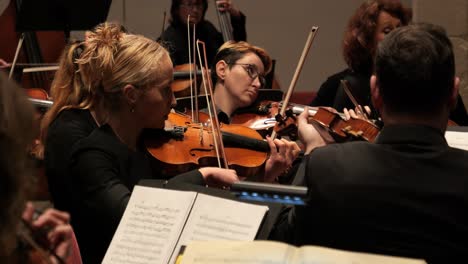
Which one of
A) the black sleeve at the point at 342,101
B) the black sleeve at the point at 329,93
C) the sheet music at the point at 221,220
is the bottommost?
the black sleeve at the point at 329,93

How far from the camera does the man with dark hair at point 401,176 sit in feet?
5.39

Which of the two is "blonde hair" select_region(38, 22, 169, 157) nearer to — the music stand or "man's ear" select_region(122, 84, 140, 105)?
"man's ear" select_region(122, 84, 140, 105)

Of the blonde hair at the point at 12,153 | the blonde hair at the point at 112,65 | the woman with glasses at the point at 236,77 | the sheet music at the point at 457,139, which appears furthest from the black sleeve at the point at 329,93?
the blonde hair at the point at 12,153

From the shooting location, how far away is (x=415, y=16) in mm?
4582

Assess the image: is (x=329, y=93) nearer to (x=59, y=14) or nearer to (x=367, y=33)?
(x=367, y=33)

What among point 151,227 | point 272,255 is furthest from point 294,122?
point 272,255

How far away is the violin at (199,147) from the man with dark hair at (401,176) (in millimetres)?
1008

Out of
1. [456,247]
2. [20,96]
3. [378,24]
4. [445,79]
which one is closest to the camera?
[20,96]

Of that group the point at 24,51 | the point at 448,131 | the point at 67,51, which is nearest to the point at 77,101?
the point at 67,51

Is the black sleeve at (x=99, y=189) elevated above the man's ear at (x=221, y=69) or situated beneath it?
elevated above

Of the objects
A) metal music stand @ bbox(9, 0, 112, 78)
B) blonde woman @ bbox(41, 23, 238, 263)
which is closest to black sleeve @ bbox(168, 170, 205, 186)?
blonde woman @ bbox(41, 23, 238, 263)

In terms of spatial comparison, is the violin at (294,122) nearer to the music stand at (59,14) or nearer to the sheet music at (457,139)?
the sheet music at (457,139)

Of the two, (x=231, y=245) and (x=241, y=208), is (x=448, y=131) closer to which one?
(x=241, y=208)

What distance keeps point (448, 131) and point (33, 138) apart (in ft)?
4.93
